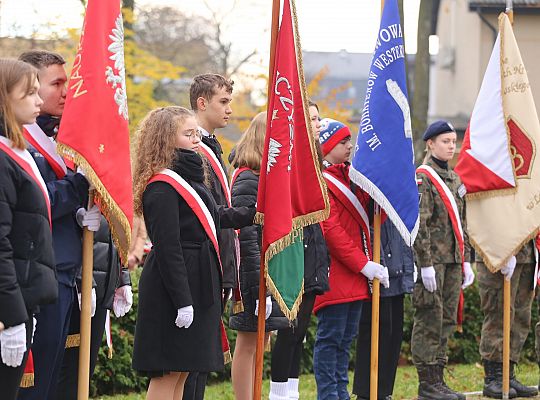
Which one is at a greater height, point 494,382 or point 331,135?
point 331,135

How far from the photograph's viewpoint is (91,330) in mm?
5535

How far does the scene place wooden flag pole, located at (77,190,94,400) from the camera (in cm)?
508

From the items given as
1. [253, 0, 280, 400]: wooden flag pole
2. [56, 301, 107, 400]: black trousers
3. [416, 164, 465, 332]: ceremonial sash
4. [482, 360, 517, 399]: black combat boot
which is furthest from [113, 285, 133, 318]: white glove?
[482, 360, 517, 399]: black combat boot

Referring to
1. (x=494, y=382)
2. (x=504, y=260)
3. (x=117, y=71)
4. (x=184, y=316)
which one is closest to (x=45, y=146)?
(x=117, y=71)

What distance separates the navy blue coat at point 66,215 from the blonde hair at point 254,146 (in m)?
1.61

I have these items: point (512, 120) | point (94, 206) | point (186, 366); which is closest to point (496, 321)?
point (512, 120)

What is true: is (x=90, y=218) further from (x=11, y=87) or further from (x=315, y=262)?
(x=315, y=262)

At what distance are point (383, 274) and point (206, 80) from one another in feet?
6.20

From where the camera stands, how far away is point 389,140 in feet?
24.3

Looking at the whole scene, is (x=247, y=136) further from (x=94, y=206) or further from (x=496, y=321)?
(x=496, y=321)

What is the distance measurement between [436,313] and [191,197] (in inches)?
→ 131

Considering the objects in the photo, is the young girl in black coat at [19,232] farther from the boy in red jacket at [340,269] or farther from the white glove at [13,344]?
the boy in red jacket at [340,269]

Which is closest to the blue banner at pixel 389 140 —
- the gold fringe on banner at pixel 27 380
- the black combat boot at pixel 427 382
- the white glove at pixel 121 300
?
the black combat boot at pixel 427 382

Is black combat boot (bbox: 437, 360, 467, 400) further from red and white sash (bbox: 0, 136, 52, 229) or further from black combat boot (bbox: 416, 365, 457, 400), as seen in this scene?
red and white sash (bbox: 0, 136, 52, 229)
